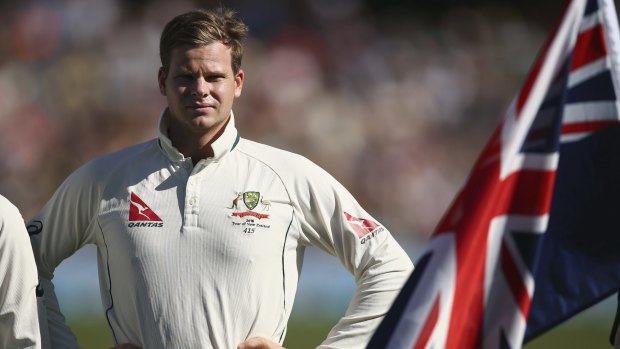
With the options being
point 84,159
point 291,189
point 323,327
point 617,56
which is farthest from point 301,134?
point 617,56

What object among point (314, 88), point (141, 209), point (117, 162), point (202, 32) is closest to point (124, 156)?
point (117, 162)

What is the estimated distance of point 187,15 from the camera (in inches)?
132

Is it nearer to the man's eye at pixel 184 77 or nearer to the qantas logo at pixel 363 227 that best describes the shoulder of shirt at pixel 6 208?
the man's eye at pixel 184 77

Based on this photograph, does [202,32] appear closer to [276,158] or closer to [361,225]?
[276,158]

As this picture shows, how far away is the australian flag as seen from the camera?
2426 millimetres

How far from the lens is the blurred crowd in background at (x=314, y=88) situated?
11.5 m

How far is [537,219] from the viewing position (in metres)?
2.43

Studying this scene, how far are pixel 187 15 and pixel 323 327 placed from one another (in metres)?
6.21

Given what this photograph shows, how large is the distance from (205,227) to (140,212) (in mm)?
194

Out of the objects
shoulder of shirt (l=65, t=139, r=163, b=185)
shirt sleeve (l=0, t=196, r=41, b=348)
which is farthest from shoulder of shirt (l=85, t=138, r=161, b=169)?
shirt sleeve (l=0, t=196, r=41, b=348)

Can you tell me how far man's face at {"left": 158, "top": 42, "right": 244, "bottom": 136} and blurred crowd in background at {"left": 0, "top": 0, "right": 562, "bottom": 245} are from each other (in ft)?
25.6

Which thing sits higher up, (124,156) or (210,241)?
(124,156)

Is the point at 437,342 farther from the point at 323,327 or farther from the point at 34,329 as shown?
the point at 323,327

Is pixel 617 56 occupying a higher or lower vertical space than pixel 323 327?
higher
